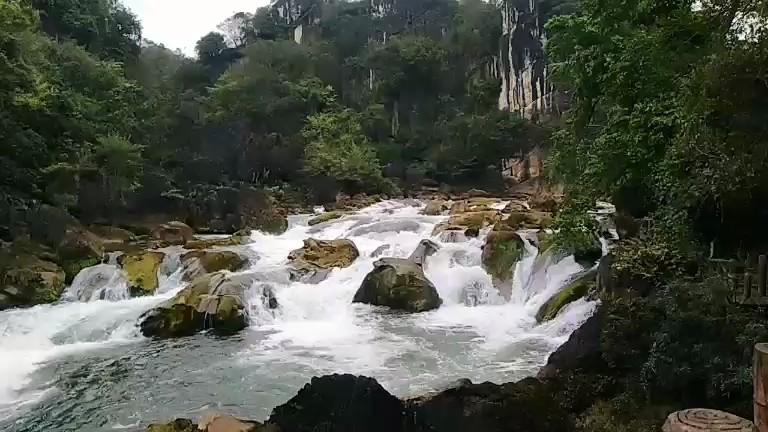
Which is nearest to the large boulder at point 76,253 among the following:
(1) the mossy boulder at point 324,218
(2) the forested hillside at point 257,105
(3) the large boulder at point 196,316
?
(2) the forested hillside at point 257,105

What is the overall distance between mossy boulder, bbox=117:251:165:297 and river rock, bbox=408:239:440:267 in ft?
19.0

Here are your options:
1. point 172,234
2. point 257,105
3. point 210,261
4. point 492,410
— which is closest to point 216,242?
point 172,234

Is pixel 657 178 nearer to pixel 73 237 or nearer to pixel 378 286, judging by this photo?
pixel 378 286

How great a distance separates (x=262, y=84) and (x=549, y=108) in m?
14.0

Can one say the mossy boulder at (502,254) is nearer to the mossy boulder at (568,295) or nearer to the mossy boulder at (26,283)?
the mossy boulder at (568,295)

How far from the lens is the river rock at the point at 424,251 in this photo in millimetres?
14590

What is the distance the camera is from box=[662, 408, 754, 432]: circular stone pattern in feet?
12.5

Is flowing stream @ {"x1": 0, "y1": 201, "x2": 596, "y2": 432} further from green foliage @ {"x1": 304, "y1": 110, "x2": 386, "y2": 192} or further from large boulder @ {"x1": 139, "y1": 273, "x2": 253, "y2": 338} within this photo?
green foliage @ {"x1": 304, "y1": 110, "x2": 386, "y2": 192}

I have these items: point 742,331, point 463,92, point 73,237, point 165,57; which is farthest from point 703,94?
point 165,57

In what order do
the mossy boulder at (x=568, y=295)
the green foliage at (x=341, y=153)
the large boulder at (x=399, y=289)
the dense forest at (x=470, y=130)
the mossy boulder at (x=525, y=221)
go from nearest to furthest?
the dense forest at (x=470, y=130)
the mossy boulder at (x=568, y=295)
the large boulder at (x=399, y=289)
the mossy boulder at (x=525, y=221)
the green foliage at (x=341, y=153)

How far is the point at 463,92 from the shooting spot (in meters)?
34.2

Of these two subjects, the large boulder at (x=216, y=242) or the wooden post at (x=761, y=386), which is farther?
the large boulder at (x=216, y=242)

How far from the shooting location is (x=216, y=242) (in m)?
17.5

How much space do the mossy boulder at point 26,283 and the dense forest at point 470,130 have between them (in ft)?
6.30
